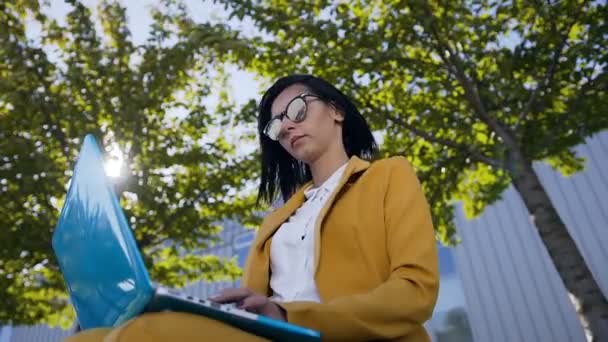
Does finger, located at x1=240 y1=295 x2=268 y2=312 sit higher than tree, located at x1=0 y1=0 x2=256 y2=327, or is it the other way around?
tree, located at x1=0 y1=0 x2=256 y2=327

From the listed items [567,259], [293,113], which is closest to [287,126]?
[293,113]

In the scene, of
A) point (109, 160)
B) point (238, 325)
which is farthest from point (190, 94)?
point (238, 325)

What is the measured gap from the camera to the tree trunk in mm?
4547

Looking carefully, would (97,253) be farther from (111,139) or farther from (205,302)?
(111,139)

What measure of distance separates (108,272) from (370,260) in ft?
2.89

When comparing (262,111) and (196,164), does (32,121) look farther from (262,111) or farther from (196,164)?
(262,111)

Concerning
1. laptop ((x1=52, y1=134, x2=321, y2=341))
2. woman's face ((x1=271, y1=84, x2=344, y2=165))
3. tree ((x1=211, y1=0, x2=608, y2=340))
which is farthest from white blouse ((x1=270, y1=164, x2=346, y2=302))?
tree ((x1=211, y1=0, x2=608, y2=340))

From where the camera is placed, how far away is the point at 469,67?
5.90 m

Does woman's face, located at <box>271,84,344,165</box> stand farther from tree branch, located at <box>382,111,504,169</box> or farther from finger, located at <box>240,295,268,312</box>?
tree branch, located at <box>382,111,504,169</box>

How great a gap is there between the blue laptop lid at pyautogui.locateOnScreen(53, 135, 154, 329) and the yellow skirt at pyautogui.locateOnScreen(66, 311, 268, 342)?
49mm

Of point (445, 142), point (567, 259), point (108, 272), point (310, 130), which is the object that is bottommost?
point (567, 259)

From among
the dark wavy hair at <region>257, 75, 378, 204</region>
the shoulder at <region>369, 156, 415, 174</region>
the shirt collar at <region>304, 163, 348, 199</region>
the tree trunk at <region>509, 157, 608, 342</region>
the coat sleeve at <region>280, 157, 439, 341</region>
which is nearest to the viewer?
the coat sleeve at <region>280, 157, 439, 341</region>

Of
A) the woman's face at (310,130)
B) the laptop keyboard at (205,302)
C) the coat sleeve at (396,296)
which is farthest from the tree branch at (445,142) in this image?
the laptop keyboard at (205,302)

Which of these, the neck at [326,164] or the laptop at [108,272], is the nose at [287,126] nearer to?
the neck at [326,164]
